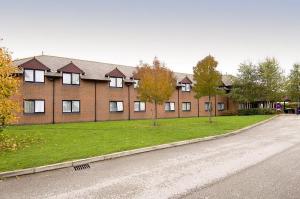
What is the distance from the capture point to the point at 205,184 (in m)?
8.61

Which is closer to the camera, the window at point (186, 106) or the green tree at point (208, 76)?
the green tree at point (208, 76)

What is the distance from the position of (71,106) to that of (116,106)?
614 cm

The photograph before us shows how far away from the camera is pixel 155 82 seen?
28.2 meters

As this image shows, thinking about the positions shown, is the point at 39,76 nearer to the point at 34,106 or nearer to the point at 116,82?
the point at 34,106

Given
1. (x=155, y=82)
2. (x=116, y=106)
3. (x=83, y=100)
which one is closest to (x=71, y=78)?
(x=83, y=100)

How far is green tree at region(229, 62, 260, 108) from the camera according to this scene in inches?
2164

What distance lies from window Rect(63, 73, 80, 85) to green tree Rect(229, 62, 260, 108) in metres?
29.5

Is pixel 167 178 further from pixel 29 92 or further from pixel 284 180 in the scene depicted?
pixel 29 92

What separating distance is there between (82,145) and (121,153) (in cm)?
279

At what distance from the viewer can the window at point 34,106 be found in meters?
31.8

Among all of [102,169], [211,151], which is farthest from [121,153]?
[211,151]

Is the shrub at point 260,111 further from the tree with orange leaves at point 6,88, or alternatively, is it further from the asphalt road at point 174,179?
the tree with orange leaves at point 6,88

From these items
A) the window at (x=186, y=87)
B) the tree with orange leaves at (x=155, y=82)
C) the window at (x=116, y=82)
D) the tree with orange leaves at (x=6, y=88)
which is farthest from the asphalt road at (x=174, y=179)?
the window at (x=186, y=87)

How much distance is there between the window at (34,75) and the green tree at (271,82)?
1464 inches
